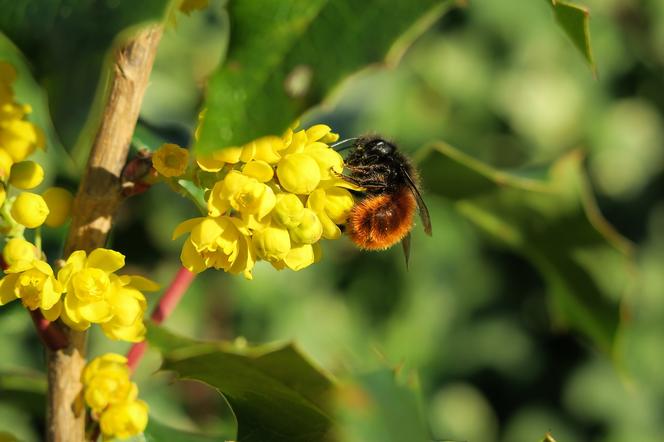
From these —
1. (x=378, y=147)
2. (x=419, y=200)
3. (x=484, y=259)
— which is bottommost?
(x=484, y=259)

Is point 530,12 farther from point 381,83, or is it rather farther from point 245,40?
point 245,40

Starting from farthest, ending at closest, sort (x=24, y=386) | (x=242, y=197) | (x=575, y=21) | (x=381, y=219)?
(x=24, y=386) < (x=381, y=219) < (x=242, y=197) < (x=575, y=21)

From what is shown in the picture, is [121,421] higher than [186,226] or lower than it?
lower

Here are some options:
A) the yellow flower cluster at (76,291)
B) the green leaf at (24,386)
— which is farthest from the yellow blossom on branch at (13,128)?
the green leaf at (24,386)

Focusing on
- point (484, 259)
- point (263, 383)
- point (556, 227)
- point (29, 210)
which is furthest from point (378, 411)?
point (484, 259)

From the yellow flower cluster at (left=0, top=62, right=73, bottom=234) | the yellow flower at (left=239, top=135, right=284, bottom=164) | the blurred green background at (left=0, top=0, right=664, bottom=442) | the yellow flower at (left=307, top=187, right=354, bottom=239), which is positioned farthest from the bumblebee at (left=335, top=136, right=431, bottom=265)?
the blurred green background at (left=0, top=0, right=664, bottom=442)

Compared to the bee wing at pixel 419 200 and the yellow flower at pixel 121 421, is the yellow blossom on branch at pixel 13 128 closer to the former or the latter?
the yellow flower at pixel 121 421

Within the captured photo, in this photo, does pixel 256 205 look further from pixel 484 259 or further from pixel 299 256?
pixel 484 259
